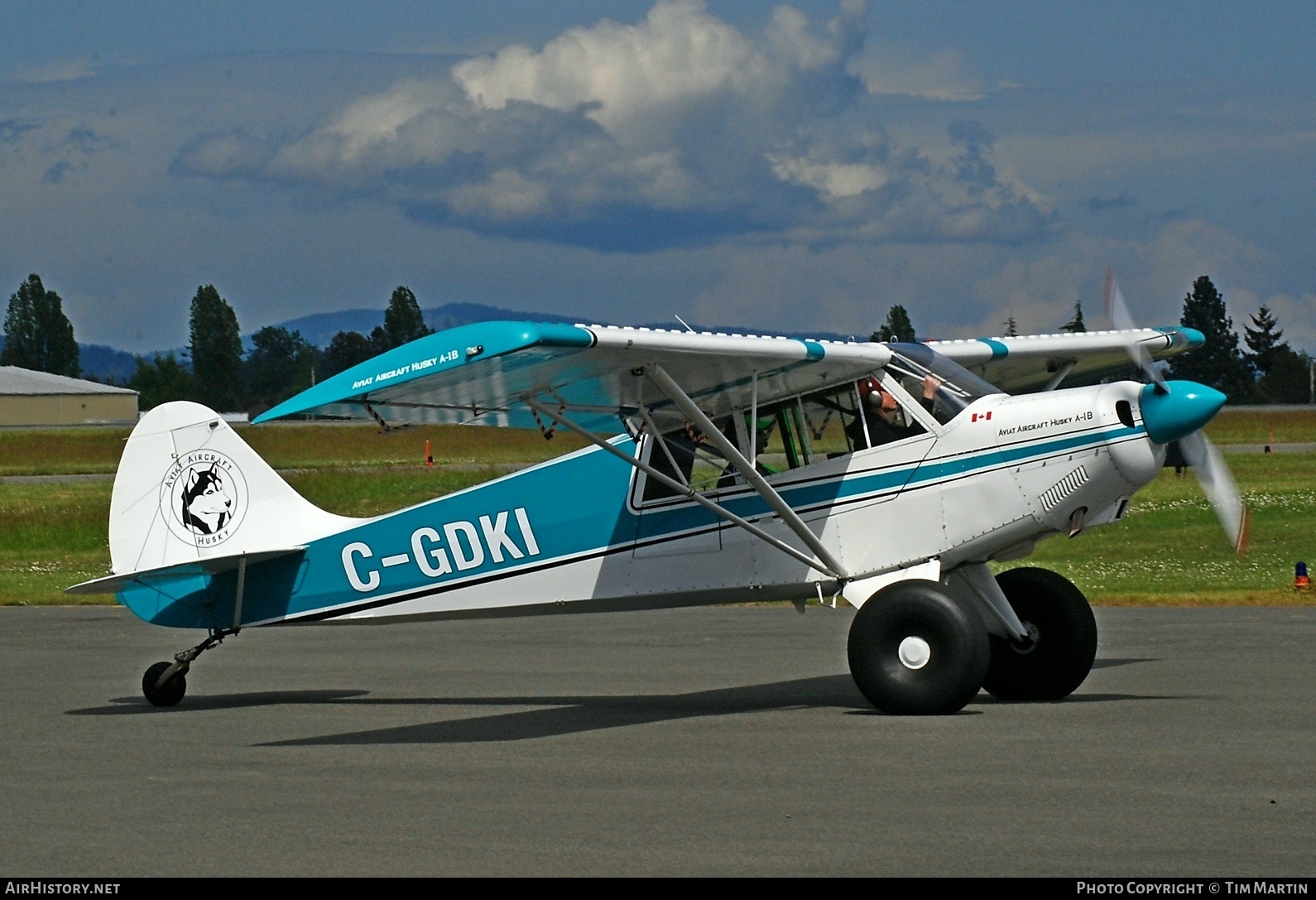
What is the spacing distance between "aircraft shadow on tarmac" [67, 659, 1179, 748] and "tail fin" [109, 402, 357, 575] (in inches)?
47.6

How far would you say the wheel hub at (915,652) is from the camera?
37.2 feet

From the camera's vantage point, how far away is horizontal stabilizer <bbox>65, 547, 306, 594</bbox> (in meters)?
13.2

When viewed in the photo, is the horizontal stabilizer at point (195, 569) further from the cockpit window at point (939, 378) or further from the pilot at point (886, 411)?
the cockpit window at point (939, 378)

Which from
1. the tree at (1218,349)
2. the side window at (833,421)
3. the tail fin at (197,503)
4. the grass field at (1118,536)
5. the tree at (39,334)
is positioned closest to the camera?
the side window at (833,421)

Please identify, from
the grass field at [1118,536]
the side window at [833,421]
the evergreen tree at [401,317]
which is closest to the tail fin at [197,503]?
the side window at [833,421]

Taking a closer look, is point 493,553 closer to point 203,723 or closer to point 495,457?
point 203,723

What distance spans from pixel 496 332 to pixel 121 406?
114m

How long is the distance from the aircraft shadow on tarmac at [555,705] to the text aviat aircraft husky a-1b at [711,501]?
1.37 feet

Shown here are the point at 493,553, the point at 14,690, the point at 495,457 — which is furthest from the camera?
the point at 495,457

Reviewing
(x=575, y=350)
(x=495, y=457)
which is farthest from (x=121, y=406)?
(x=575, y=350)

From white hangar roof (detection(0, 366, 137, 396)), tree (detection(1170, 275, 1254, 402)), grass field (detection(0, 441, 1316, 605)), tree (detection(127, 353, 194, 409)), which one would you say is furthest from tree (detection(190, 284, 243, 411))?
grass field (detection(0, 441, 1316, 605))

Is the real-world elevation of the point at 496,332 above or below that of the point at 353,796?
above

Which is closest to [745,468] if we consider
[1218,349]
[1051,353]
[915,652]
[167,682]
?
[915,652]
